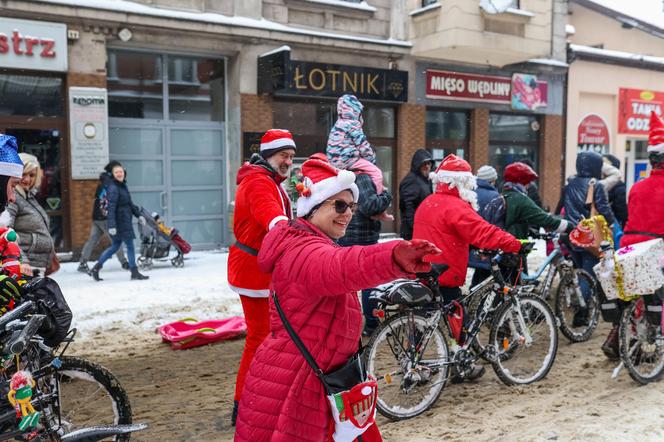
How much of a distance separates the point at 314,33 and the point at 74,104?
16.6 ft

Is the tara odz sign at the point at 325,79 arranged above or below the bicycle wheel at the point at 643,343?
above

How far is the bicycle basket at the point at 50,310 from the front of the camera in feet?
10.6

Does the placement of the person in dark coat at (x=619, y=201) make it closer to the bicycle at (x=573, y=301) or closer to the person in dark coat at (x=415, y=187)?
the bicycle at (x=573, y=301)

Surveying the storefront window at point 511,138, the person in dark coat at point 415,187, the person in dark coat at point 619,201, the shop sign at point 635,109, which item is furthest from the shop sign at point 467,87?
the person in dark coat at point 415,187

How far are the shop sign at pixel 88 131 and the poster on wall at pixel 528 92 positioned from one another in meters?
10.4

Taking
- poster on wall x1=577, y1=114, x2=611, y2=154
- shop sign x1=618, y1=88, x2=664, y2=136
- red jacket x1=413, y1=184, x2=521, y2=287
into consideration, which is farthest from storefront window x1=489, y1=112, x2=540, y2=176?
red jacket x1=413, y1=184, x2=521, y2=287

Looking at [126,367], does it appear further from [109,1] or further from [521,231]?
[109,1]

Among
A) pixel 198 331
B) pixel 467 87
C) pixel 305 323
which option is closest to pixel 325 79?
pixel 467 87

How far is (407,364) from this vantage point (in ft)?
14.1

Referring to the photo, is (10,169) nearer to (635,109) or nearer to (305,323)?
(305,323)

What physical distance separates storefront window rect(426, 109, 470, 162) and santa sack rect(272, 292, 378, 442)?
13182 mm

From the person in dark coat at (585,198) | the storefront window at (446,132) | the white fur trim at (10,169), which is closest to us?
the white fur trim at (10,169)

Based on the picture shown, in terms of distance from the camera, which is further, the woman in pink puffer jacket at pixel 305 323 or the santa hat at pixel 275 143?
the santa hat at pixel 275 143

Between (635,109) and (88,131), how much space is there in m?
16.3
